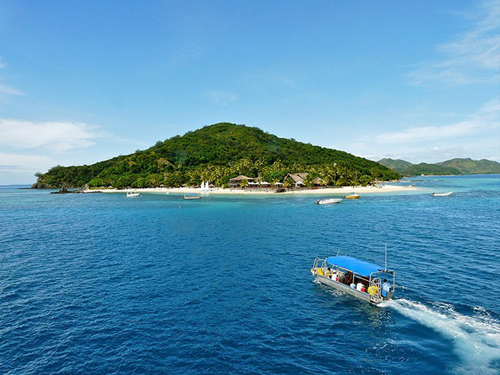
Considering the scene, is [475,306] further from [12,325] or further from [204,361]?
[12,325]

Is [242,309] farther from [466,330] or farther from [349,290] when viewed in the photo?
[466,330]

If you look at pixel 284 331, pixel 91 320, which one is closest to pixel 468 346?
pixel 284 331

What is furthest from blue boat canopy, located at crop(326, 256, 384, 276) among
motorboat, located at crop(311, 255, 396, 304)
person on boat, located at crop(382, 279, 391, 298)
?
person on boat, located at crop(382, 279, 391, 298)

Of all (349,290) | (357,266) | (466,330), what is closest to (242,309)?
(349,290)

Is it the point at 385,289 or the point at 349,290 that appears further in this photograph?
the point at 349,290

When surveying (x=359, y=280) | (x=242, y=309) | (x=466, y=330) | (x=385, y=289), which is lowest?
(x=466, y=330)

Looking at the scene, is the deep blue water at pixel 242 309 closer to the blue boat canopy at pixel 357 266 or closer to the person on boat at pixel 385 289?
the person on boat at pixel 385 289
